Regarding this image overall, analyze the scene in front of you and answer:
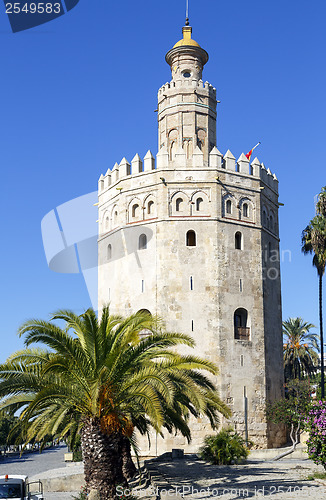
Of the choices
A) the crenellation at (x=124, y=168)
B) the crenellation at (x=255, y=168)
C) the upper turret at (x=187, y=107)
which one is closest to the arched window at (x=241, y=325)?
the crenellation at (x=255, y=168)

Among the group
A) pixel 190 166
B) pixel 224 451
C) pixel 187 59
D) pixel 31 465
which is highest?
pixel 187 59

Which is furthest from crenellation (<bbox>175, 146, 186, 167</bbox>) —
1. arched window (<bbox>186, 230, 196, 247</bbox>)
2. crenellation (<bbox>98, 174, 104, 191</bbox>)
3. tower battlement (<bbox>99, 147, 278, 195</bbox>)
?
crenellation (<bbox>98, 174, 104, 191</bbox>)

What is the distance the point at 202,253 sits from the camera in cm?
2878

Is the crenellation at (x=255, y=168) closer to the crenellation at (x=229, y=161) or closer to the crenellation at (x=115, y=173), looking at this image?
the crenellation at (x=229, y=161)

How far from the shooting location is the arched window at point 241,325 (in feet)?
93.9

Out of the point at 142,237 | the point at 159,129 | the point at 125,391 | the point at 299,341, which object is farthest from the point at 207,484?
the point at 299,341

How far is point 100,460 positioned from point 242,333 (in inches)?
645

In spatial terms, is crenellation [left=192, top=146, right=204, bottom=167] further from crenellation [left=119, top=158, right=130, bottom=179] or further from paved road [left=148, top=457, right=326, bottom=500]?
paved road [left=148, top=457, right=326, bottom=500]

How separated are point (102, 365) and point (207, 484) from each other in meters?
5.52

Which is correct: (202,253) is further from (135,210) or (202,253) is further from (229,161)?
(229,161)

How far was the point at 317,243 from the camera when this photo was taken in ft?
98.6

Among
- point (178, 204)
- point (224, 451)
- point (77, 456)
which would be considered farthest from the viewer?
point (77, 456)

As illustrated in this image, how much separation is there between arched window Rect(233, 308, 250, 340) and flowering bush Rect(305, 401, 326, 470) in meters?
11.8

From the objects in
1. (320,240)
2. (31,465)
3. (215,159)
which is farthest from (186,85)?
(31,465)
